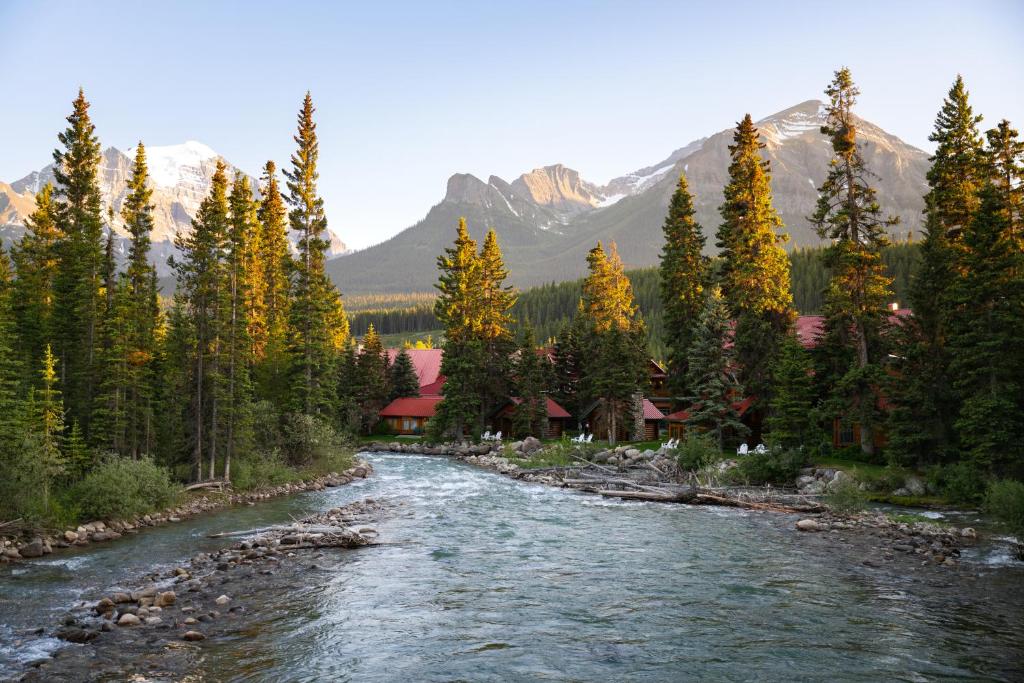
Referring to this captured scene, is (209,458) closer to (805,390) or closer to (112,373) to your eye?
(112,373)

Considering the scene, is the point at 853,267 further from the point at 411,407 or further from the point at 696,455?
the point at 411,407

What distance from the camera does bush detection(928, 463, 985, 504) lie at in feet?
93.8

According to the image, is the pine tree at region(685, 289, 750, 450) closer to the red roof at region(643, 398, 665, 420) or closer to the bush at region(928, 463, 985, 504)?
the red roof at region(643, 398, 665, 420)

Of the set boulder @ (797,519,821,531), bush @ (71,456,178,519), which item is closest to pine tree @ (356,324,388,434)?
bush @ (71,456,178,519)

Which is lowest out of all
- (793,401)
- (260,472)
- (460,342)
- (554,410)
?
(260,472)

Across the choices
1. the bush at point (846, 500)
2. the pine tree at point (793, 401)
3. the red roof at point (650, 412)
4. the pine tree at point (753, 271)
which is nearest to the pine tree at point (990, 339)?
the bush at point (846, 500)

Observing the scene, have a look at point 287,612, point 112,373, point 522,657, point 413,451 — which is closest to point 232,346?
point 112,373

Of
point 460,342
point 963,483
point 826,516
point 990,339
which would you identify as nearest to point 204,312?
point 826,516

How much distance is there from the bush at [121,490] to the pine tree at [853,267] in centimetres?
3528

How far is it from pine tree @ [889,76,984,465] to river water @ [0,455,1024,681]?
1182cm

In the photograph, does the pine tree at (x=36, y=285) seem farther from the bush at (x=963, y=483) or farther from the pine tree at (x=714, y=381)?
the bush at (x=963, y=483)

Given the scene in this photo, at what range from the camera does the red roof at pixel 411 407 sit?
3105 inches

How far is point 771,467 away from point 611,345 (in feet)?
66.4

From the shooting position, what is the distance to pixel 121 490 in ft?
84.6
